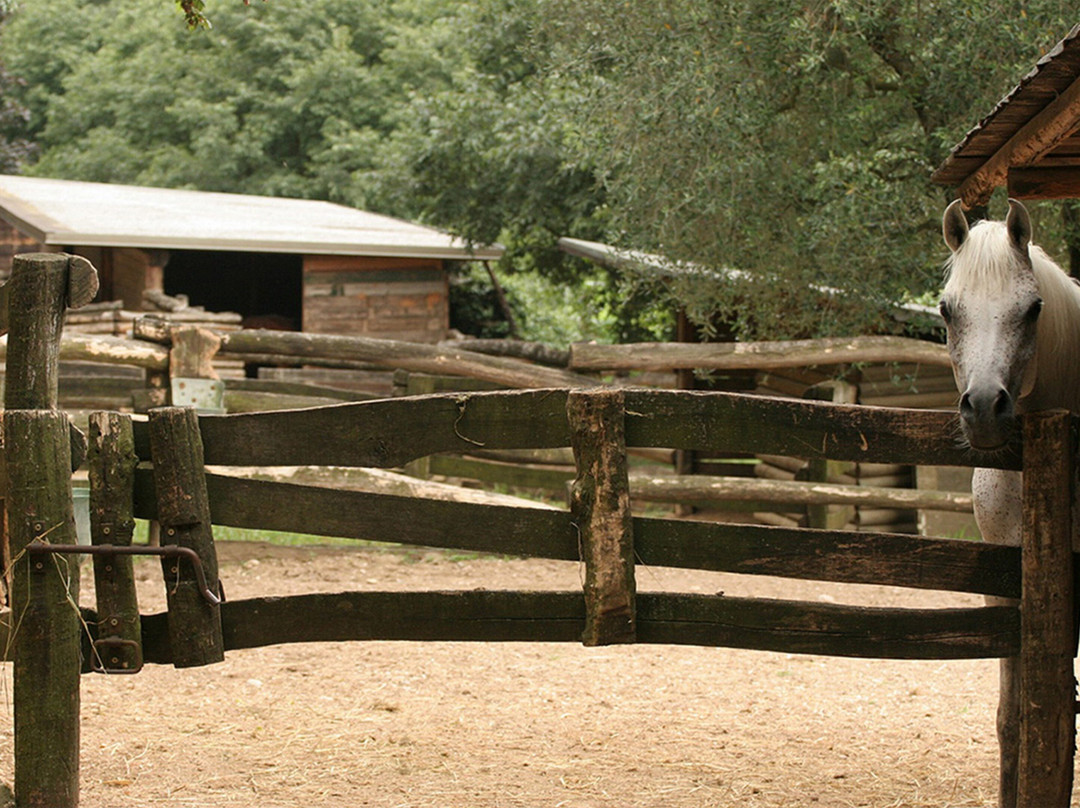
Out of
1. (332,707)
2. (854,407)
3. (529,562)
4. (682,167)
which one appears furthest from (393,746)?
(682,167)

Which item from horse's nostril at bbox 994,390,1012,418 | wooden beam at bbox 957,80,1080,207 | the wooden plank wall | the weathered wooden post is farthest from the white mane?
the wooden plank wall

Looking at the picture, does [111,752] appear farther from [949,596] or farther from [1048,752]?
[949,596]

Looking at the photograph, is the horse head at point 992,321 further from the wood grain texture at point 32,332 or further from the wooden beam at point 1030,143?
the wood grain texture at point 32,332

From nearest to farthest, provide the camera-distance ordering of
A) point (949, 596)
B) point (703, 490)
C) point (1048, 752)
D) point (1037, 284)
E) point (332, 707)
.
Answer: point (1048, 752), point (1037, 284), point (332, 707), point (949, 596), point (703, 490)

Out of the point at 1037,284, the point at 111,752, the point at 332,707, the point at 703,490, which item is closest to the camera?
the point at 1037,284

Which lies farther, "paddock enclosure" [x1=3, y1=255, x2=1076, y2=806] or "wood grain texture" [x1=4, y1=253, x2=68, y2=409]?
"wood grain texture" [x1=4, y1=253, x2=68, y2=409]

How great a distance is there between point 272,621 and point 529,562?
6081 millimetres

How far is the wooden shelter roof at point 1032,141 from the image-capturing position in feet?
13.3

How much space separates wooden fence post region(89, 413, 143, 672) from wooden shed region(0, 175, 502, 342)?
39.6 ft

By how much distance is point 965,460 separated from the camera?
10.8 feet

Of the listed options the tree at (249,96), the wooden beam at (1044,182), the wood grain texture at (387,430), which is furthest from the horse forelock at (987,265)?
the tree at (249,96)

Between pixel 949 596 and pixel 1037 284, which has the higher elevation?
pixel 1037 284

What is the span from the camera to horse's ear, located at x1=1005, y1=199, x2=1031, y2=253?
365 cm

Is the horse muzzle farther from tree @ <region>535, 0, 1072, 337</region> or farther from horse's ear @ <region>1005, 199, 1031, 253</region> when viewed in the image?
tree @ <region>535, 0, 1072, 337</region>
